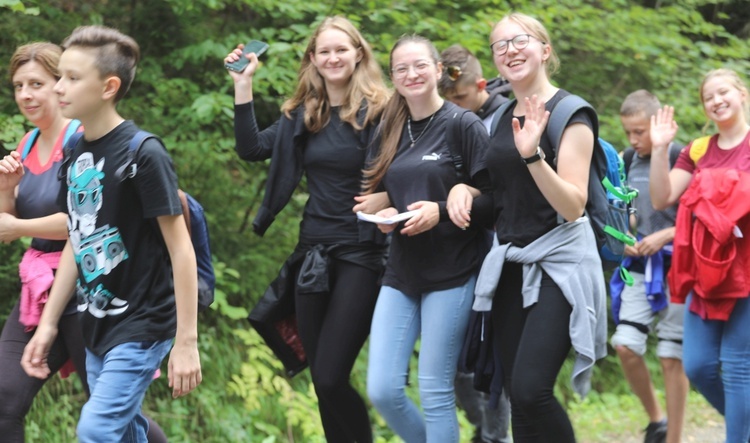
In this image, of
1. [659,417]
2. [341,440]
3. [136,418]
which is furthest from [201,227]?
[659,417]

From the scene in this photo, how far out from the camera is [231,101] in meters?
6.81

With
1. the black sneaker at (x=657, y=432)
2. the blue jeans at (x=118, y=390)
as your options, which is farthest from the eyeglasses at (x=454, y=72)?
the black sneaker at (x=657, y=432)

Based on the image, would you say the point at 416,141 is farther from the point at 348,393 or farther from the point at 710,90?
the point at 710,90

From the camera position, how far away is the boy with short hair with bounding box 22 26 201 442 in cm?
379

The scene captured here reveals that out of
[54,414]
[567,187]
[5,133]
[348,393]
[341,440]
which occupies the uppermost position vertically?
[567,187]

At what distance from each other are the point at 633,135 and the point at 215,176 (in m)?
3.45

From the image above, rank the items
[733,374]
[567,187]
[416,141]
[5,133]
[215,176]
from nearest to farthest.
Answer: [567,187], [416,141], [733,374], [5,133], [215,176]

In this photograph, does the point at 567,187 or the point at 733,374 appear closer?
the point at 567,187

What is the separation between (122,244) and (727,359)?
10.4 feet

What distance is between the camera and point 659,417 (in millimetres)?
6246

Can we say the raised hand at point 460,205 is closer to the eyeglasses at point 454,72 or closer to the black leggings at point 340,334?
the black leggings at point 340,334

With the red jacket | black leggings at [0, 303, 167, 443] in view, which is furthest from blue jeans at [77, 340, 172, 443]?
the red jacket

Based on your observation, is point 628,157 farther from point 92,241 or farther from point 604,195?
point 92,241

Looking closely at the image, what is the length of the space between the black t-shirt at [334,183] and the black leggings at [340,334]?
166 millimetres
